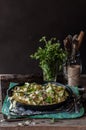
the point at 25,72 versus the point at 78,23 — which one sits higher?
the point at 78,23

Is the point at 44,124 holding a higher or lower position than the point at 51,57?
lower

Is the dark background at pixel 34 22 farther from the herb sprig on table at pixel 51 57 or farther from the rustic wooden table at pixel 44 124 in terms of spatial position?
the rustic wooden table at pixel 44 124

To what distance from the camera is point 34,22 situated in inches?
113

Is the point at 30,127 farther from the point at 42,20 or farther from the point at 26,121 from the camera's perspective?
the point at 42,20

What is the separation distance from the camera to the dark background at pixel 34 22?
112 inches

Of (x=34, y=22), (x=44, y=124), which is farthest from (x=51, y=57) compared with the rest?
(x=34, y=22)

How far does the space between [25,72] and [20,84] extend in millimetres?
1129

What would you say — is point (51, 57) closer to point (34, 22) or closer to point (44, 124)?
point (44, 124)

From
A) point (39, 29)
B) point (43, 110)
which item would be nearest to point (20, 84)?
point (43, 110)

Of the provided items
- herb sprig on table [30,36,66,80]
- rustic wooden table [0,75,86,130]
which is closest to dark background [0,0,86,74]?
herb sprig on table [30,36,66,80]

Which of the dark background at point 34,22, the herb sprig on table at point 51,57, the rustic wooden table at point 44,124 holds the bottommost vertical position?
the rustic wooden table at point 44,124

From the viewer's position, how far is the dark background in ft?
9.34

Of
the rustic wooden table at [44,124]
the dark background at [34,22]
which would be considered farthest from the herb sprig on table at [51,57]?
the dark background at [34,22]

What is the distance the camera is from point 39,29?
2889 mm
